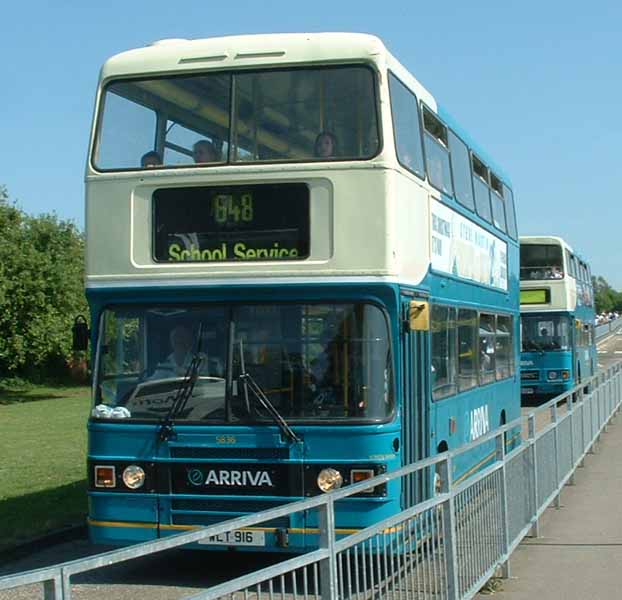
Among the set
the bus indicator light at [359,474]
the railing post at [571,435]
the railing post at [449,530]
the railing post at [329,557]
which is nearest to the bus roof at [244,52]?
the bus indicator light at [359,474]

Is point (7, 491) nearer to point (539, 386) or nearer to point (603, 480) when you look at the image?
point (603, 480)

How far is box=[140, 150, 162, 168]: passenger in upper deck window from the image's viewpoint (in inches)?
368

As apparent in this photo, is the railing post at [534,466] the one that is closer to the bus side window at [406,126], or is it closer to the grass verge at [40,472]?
the bus side window at [406,126]

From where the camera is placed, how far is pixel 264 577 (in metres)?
4.52

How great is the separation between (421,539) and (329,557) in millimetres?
1639

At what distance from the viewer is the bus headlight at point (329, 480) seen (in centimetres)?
854

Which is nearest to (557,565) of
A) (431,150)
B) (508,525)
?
(508,525)

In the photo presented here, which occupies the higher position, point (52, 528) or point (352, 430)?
point (352, 430)

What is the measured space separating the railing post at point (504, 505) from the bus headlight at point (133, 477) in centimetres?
283

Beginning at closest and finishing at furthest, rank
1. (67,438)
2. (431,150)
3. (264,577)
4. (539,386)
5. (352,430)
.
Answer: (264,577) < (352,430) < (431,150) < (67,438) < (539,386)

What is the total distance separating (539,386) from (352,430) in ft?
76.9

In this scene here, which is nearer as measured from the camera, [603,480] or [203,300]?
[203,300]

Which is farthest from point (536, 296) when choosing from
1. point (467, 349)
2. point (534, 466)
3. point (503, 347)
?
point (534, 466)

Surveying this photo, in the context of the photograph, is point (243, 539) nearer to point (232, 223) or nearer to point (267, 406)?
point (267, 406)
